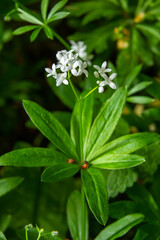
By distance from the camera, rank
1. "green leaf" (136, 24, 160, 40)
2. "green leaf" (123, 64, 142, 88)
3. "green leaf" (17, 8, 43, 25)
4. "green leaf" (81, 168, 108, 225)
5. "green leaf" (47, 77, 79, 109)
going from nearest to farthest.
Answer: "green leaf" (81, 168, 108, 225) < "green leaf" (17, 8, 43, 25) < "green leaf" (123, 64, 142, 88) < "green leaf" (47, 77, 79, 109) < "green leaf" (136, 24, 160, 40)

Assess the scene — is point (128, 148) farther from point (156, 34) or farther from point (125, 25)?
point (125, 25)

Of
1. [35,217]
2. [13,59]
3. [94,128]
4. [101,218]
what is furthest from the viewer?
[13,59]

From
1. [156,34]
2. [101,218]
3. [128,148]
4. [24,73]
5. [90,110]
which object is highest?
[24,73]

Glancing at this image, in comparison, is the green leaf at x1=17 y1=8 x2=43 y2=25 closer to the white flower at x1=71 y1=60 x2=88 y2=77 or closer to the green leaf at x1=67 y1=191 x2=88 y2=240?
the white flower at x1=71 y1=60 x2=88 y2=77

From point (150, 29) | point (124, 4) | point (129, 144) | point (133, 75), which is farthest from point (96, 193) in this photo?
point (124, 4)

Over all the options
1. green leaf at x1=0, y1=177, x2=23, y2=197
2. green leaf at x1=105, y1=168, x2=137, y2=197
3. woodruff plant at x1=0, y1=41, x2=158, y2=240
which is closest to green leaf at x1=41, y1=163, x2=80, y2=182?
woodruff plant at x1=0, y1=41, x2=158, y2=240

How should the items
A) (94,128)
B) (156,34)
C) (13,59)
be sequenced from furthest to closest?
1. (13,59)
2. (156,34)
3. (94,128)

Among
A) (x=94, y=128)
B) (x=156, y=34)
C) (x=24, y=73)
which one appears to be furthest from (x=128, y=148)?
(x=24, y=73)
